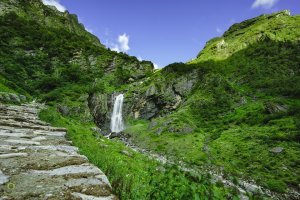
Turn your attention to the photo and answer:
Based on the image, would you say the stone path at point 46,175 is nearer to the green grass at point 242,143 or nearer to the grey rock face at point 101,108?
the green grass at point 242,143

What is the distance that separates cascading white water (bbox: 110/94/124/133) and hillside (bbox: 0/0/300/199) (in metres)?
1.25

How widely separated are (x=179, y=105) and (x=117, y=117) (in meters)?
15.3

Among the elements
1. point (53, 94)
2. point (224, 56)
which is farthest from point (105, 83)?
point (224, 56)

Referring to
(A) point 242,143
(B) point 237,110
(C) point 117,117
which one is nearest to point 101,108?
(C) point 117,117

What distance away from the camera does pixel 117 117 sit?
57.2 m

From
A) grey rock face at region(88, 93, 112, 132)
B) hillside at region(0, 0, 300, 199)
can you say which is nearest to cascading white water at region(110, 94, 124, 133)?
grey rock face at region(88, 93, 112, 132)

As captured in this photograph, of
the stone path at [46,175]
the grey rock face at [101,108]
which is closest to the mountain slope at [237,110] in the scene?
the grey rock face at [101,108]

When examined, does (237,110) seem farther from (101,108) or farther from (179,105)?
(101,108)

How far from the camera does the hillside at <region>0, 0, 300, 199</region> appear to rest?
829 centimetres

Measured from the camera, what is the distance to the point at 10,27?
77.2 meters

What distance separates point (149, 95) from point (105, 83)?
14.5 m

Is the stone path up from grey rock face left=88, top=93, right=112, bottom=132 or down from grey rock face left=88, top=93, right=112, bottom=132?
down

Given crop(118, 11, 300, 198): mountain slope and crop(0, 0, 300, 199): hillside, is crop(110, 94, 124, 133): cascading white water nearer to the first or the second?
crop(0, 0, 300, 199): hillside

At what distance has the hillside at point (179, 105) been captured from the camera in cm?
829
